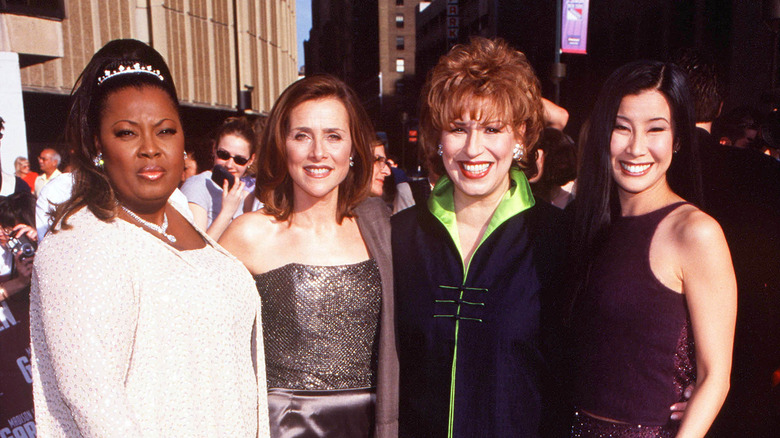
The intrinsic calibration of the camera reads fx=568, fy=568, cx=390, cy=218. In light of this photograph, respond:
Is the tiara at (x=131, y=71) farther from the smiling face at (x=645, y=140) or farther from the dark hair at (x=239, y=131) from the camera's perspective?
the dark hair at (x=239, y=131)

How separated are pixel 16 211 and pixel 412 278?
2124 millimetres

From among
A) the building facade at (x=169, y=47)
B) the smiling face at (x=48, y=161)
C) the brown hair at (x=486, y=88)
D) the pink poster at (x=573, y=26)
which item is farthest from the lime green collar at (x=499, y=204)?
the pink poster at (x=573, y=26)

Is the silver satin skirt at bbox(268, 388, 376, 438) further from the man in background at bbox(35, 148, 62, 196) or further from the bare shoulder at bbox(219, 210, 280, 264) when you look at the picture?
the man in background at bbox(35, 148, 62, 196)

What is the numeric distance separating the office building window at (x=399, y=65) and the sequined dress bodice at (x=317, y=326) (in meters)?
68.0

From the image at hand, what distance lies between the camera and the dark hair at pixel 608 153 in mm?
1965

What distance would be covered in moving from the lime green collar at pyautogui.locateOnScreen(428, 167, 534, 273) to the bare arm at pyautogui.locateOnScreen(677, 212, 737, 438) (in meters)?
0.68

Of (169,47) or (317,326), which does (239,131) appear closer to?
(317,326)

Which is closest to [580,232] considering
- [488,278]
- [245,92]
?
[488,278]

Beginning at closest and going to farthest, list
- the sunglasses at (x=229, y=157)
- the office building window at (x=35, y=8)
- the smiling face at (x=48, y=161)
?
the sunglasses at (x=229, y=157), the smiling face at (x=48, y=161), the office building window at (x=35, y=8)

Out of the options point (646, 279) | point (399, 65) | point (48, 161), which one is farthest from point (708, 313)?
point (399, 65)

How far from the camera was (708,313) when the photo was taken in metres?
1.76

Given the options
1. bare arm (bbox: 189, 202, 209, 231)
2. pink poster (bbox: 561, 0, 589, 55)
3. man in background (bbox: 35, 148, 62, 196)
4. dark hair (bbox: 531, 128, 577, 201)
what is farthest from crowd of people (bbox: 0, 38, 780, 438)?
pink poster (bbox: 561, 0, 589, 55)

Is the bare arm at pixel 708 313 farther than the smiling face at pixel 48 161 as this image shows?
No

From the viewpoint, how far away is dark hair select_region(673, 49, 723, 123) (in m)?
2.54
